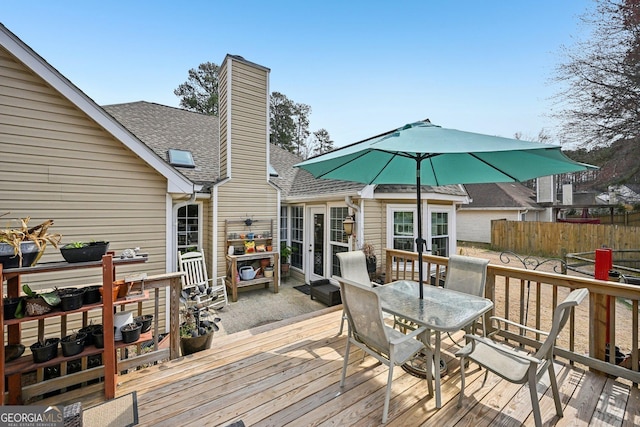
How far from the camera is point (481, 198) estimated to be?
16906 mm

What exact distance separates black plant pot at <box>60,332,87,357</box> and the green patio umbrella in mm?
2753

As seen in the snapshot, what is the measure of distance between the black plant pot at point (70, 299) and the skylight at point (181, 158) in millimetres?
5764

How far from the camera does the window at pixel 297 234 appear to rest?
8102 mm

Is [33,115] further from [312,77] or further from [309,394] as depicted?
[312,77]

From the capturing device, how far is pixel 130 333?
8.00 ft

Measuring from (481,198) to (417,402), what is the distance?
58.9 ft

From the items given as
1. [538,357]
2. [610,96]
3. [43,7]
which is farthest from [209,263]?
[610,96]

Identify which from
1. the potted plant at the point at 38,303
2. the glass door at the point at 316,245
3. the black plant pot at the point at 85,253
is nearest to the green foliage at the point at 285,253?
the glass door at the point at 316,245

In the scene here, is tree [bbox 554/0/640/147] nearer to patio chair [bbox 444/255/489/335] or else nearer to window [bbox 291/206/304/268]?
patio chair [bbox 444/255/489/335]

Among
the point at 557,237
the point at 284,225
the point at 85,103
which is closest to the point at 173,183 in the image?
the point at 85,103

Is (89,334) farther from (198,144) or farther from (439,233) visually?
(198,144)

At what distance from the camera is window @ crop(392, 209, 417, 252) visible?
643 centimetres

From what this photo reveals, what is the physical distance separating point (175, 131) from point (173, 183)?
5658 millimetres

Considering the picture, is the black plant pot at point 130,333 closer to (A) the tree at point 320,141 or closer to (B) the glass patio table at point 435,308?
(B) the glass patio table at point 435,308
